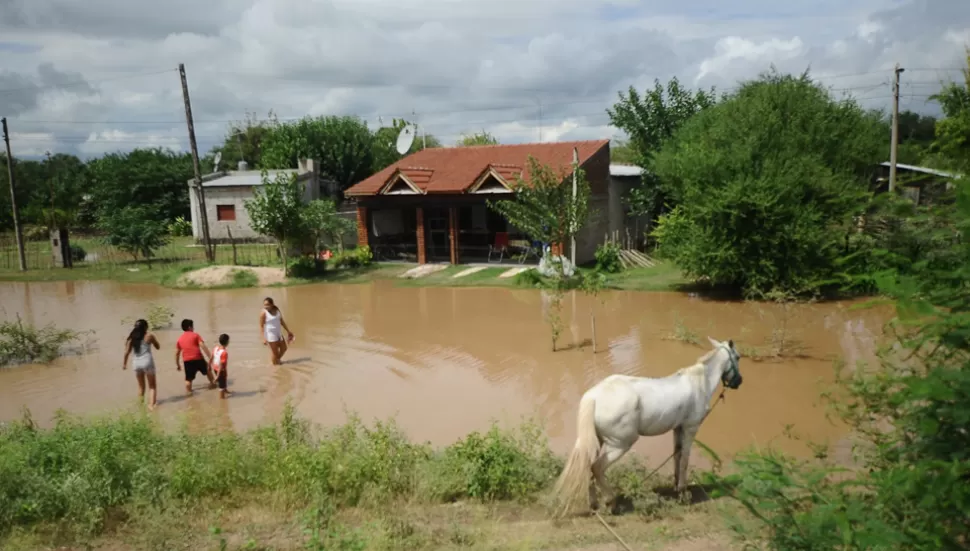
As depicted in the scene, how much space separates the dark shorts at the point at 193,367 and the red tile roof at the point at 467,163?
42.7 ft

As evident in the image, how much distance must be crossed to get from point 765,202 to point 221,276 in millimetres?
16898

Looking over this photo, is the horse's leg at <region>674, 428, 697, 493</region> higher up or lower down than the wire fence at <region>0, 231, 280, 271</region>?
lower down

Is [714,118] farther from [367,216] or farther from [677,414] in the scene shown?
[677,414]

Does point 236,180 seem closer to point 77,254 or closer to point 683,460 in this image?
point 77,254

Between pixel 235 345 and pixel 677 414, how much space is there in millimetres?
10754

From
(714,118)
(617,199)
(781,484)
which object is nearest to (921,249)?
(781,484)

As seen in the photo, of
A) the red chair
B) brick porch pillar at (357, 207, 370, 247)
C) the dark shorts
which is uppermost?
brick porch pillar at (357, 207, 370, 247)

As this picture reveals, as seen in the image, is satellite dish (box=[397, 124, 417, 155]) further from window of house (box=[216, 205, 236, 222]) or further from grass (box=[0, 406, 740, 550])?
grass (box=[0, 406, 740, 550])

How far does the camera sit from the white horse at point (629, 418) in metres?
6.32

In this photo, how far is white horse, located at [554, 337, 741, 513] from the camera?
6.32 meters

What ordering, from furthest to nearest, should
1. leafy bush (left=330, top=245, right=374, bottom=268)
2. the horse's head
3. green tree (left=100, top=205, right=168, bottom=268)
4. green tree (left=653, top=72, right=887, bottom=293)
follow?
green tree (left=100, top=205, right=168, bottom=268), leafy bush (left=330, top=245, right=374, bottom=268), green tree (left=653, top=72, right=887, bottom=293), the horse's head

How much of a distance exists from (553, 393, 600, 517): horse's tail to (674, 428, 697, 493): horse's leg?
3.78 feet

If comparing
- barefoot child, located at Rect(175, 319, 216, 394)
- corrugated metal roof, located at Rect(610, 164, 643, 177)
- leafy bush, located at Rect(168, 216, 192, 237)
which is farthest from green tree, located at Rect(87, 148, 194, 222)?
barefoot child, located at Rect(175, 319, 216, 394)

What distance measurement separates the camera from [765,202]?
16438 millimetres
